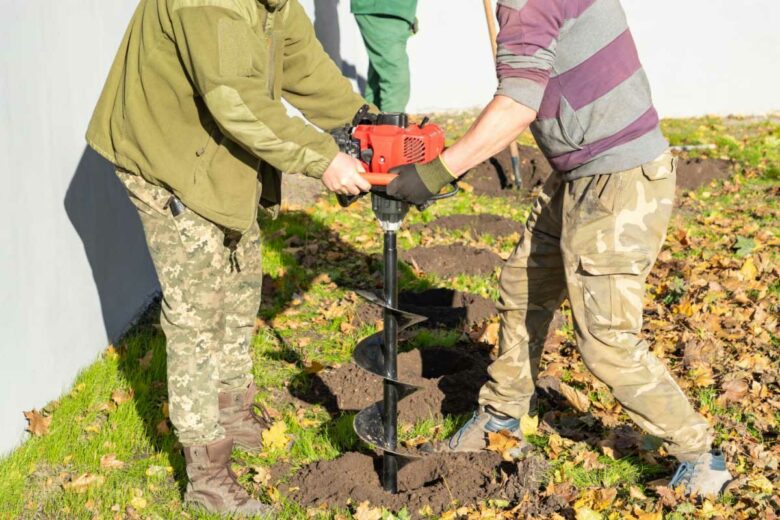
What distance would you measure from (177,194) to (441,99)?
9.06m

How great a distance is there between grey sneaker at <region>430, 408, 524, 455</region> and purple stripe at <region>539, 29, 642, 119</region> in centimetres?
141

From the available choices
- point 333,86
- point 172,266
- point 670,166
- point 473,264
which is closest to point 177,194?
point 172,266

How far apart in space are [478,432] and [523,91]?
1589 millimetres

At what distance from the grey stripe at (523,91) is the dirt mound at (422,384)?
5.42 ft

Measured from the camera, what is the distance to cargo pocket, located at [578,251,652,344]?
3332mm

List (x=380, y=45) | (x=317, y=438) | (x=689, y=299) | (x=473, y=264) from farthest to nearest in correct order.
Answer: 1. (x=380, y=45)
2. (x=473, y=264)
3. (x=689, y=299)
4. (x=317, y=438)

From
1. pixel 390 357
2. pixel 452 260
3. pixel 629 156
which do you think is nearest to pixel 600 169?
pixel 629 156

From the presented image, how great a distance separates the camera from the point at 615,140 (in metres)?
3.33

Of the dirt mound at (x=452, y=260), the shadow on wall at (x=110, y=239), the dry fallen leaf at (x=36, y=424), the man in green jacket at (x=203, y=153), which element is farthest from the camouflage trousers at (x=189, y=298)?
the dirt mound at (x=452, y=260)

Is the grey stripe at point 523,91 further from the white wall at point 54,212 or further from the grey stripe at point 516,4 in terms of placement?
the white wall at point 54,212

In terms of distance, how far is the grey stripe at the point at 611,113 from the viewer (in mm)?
Result: 3291

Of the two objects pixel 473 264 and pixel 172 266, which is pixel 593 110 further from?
pixel 473 264

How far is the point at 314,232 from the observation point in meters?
7.12

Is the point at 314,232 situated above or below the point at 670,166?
below
